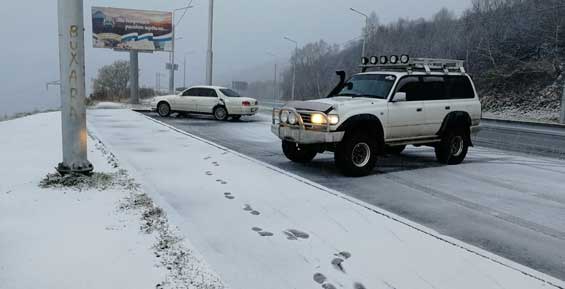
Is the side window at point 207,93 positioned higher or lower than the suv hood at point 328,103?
lower

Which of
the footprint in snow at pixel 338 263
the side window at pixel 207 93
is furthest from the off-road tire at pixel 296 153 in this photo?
the side window at pixel 207 93

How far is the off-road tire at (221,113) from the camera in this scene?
20673mm

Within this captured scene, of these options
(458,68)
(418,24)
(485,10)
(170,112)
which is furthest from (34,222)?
(418,24)

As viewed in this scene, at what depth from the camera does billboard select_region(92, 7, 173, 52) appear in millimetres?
35844

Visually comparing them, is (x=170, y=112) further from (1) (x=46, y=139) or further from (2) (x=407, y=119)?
(2) (x=407, y=119)

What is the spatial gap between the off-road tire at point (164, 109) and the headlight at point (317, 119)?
1502 centimetres

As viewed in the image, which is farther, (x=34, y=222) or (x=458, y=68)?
(x=458, y=68)

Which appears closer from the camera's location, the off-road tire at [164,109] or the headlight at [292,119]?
the headlight at [292,119]

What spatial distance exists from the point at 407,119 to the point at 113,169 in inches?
211

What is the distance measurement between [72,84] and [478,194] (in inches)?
A: 240

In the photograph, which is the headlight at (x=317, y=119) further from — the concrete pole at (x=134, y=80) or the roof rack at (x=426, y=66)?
the concrete pole at (x=134, y=80)

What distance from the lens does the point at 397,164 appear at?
9828 millimetres

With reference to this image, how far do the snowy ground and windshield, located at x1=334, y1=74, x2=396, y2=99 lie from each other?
15.6 feet

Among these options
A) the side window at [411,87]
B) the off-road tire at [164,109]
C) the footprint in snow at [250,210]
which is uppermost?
the side window at [411,87]
